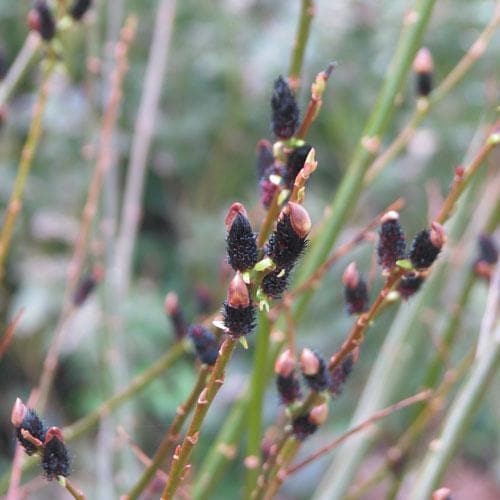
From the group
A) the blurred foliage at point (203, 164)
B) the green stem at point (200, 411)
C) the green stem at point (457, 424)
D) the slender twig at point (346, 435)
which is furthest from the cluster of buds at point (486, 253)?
the blurred foliage at point (203, 164)

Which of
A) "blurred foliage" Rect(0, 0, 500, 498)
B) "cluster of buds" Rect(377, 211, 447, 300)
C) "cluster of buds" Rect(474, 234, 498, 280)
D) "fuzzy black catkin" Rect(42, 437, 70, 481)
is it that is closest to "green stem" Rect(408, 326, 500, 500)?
"cluster of buds" Rect(474, 234, 498, 280)

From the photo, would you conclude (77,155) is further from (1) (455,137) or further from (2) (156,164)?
(1) (455,137)

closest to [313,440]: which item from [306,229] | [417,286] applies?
[417,286]

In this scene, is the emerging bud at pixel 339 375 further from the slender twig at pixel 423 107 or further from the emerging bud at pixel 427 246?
the slender twig at pixel 423 107

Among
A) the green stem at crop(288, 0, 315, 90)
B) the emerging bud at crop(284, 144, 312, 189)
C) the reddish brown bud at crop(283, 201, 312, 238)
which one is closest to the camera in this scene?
the reddish brown bud at crop(283, 201, 312, 238)

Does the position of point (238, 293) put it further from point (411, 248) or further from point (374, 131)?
point (374, 131)

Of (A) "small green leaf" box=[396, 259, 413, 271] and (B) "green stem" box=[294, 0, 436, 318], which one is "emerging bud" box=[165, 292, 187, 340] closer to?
(B) "green stem" box=[294, 0, 436, 318]

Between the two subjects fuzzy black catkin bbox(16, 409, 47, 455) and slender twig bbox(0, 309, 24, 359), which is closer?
fuzzy black catkin bbox(16, 409, 47, 455)
